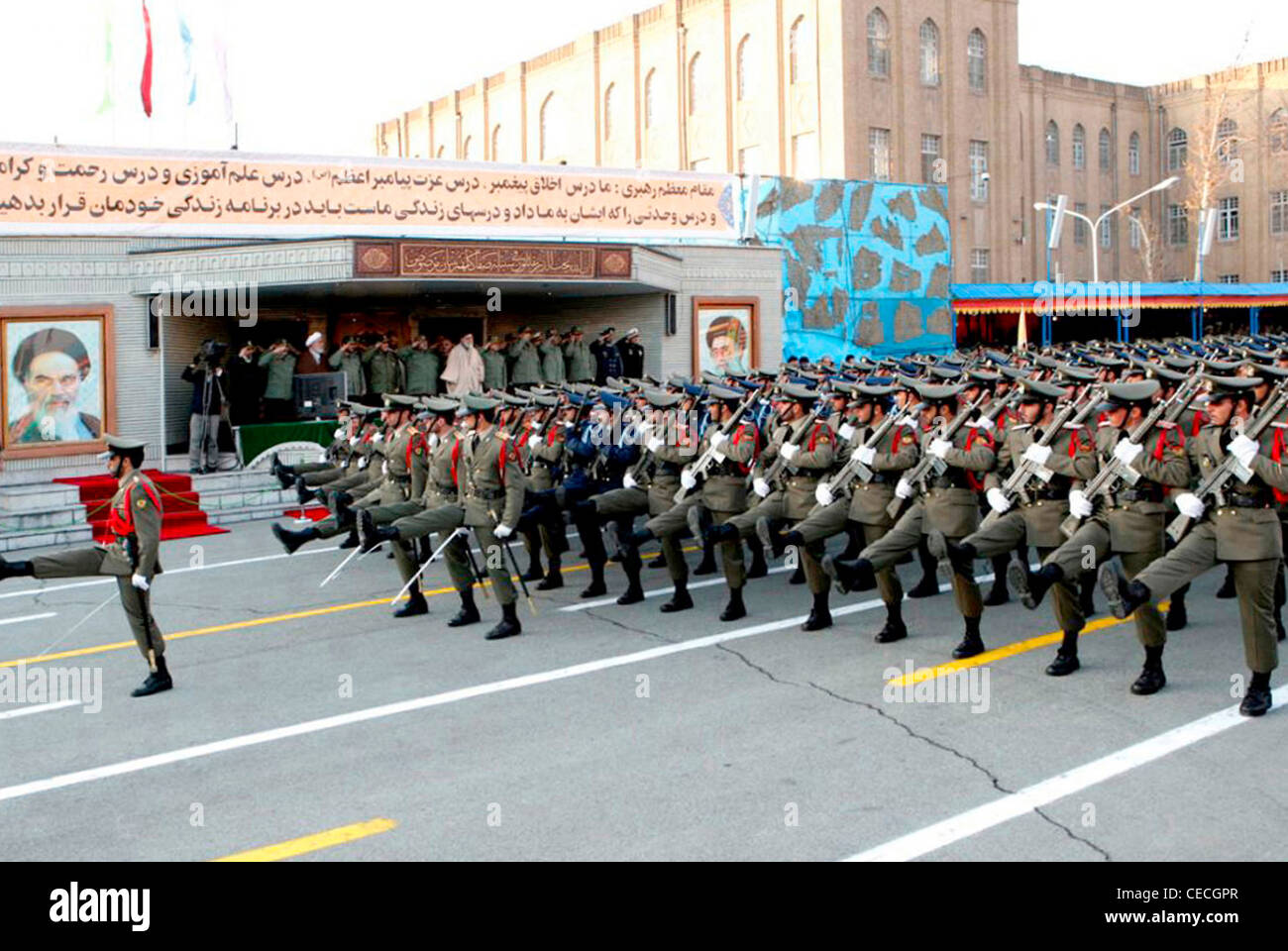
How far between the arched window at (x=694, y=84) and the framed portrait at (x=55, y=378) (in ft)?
121

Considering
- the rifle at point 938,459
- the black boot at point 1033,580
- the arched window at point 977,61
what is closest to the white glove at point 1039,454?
the rifle at point 938,459

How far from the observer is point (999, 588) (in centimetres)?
1127

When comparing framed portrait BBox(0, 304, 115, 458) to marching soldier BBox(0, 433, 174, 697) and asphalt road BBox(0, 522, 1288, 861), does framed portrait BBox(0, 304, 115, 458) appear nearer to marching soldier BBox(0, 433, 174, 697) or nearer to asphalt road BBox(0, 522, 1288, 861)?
asphalt road BBox(0, 522, 1288, 861)

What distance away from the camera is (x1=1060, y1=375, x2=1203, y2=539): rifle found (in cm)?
837

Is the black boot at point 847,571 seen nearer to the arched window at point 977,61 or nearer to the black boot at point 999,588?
the black boot at point 999,588

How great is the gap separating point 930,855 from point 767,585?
6.90 metres

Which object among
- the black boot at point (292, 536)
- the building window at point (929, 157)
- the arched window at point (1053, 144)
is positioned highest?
the arched window at point (1053, 144)

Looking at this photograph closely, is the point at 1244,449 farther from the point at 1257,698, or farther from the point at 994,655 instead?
the point at 994,655

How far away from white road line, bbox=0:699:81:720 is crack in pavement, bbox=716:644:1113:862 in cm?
455

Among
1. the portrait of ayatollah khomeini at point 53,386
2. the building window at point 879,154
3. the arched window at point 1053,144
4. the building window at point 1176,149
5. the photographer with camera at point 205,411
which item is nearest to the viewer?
the portrait of ayatollah khomeini at point 53,386

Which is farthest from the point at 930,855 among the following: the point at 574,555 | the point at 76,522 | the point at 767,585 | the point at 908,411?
the point at 76,522

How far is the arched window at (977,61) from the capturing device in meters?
50.5

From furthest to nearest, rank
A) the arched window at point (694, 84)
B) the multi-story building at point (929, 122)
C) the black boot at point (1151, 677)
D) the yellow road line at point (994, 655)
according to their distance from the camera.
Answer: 1. the arched window at point (694, 84)
2. the multi-story building at point (929, 122)
3. the yellow road line at point (994, 655)
4. the black boot at point (1151, 677)

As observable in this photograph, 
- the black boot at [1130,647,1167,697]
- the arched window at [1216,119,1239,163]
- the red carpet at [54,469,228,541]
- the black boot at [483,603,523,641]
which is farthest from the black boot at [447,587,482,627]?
the arched window at [1216,119,1239,163]
